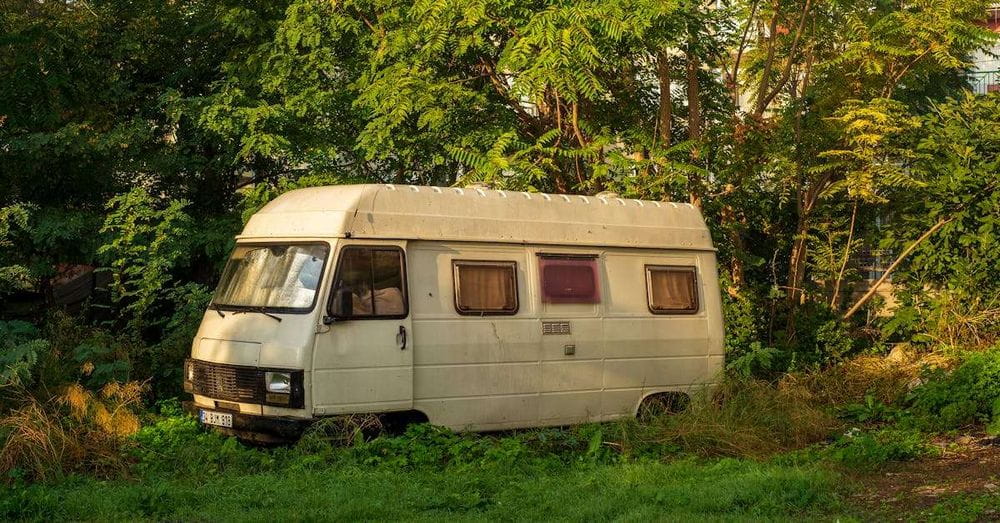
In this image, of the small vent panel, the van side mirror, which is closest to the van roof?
the van side mirror

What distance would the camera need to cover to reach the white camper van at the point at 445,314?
10477mm

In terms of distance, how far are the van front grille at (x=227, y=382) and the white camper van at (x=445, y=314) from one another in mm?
18

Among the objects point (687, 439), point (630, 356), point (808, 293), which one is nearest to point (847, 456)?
point (687, 439)

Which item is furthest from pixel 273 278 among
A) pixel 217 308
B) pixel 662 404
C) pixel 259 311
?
pixel 662 404

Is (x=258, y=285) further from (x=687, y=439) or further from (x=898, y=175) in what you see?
(x=898, y=175)

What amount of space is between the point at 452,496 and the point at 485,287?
139 inches

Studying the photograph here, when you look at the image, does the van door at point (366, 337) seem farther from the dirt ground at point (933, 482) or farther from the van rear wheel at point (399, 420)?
the dirt ground at point (933, 482)

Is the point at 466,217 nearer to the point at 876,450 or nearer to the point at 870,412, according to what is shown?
the point at 876,450

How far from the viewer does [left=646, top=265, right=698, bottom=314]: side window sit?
13.1 metres

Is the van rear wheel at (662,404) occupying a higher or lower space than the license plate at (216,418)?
lower

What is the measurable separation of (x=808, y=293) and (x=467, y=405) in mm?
8469

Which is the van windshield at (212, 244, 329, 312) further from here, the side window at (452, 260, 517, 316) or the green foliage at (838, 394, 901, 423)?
the green foliage at (838, 394, 901, 423)

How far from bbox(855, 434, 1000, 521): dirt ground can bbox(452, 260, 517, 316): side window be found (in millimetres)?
3903

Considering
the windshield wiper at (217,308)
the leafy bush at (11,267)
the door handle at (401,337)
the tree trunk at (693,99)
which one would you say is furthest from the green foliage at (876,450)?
the leafy bush at (11,267)
